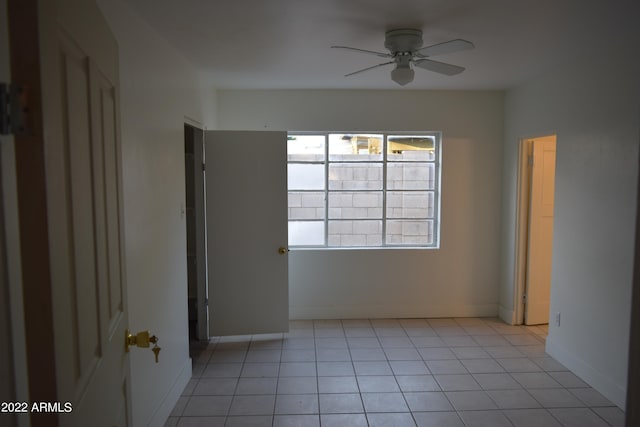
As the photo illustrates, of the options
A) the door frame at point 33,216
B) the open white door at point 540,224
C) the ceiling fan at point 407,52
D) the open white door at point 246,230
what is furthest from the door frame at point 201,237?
the open white door at point 540,224

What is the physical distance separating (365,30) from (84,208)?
6.85 feet

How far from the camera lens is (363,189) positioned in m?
4.54

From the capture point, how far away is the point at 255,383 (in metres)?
3.07

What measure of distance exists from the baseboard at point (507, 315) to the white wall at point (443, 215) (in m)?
0.08

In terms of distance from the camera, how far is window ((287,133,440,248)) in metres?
4.50

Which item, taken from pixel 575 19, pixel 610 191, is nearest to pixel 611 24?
pixel 575 19

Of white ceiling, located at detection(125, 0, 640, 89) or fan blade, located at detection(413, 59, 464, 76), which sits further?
fan blade, located at detection(413, 59, 464, 76)

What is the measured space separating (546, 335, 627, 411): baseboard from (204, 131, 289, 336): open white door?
2409 mm

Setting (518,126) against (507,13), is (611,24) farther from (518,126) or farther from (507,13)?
(518,126)

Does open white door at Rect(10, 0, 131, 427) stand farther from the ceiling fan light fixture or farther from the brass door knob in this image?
the ceiling fan light fixture

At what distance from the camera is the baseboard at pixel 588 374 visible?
2761 millimetres

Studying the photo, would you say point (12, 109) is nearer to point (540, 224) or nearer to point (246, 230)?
point (246, 230)

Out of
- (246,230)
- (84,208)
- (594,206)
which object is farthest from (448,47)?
(246,230)

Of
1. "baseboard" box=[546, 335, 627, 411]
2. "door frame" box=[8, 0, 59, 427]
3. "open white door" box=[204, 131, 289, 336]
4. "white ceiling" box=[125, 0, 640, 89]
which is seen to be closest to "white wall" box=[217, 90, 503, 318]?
"open white door" box=[204, 131, 289, 336]
